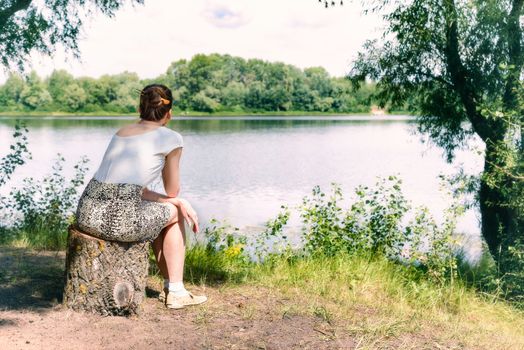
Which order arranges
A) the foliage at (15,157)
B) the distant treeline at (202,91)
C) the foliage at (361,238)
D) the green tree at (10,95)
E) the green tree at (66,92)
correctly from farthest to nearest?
the green tree at (66,92) → the distant treeline at (202,91) → the green tree at (10,95) → the foliage at (15,157) → the foliage at (361,238)

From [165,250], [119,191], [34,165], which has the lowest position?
[34,165]

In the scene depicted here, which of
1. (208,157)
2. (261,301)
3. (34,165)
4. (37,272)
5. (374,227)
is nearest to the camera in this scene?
(261,301)

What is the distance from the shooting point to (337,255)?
6.66 metres

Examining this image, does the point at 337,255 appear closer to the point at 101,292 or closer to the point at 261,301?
the point at 261,301

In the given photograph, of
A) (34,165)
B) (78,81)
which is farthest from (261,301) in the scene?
(78,81)

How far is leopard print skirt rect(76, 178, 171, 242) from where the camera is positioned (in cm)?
408

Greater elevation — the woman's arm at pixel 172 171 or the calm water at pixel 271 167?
the woman's arm at pixel 172 171

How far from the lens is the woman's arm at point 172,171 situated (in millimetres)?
4219

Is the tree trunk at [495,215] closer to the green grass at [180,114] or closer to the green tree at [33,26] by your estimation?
the green tree at [33,26]

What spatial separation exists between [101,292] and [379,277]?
3.14m

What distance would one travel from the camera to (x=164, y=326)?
412 centimetres

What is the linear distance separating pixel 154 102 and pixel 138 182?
0.61 meters

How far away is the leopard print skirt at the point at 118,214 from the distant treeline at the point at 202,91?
66.4 m

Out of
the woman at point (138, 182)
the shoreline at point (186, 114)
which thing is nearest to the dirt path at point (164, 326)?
the woman at point (138, 182)
